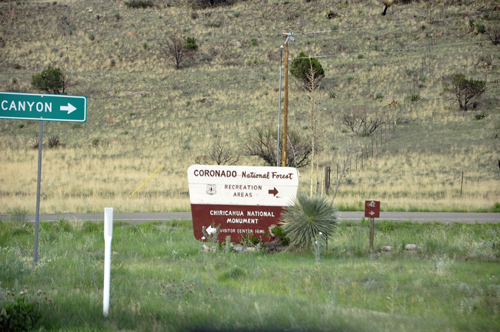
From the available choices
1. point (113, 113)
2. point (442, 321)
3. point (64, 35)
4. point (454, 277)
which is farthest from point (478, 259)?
point (64, 35)

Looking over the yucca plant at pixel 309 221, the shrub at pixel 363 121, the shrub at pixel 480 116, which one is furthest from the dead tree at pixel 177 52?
the yucca plant at pixel 309 221

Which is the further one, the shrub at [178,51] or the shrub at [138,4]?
the shrub at [138,4]

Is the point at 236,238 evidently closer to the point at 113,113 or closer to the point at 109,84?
the point at 113,113

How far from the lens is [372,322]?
16.1 feet

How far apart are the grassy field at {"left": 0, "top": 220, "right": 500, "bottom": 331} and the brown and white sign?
0.77m

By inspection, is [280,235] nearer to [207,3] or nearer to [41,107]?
[41,107]

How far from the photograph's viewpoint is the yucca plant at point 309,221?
10047mm

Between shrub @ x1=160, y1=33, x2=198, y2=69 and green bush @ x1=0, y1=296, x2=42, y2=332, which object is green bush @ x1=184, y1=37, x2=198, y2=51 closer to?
shrub @ x1=160, y1=33, x2=198, y2=69

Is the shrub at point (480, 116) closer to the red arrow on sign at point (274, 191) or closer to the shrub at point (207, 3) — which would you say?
the red arrow on sign at point (274, 191)

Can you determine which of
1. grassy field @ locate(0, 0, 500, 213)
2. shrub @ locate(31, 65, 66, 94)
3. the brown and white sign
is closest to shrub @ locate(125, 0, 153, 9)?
grassy field @ locate(0, 0, 500, 213)

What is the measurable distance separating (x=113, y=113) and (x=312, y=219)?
46.8m

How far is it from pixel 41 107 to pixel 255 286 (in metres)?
4.87

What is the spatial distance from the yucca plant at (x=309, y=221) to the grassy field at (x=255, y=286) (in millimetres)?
393

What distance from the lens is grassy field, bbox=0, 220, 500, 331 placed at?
5.00 meters
